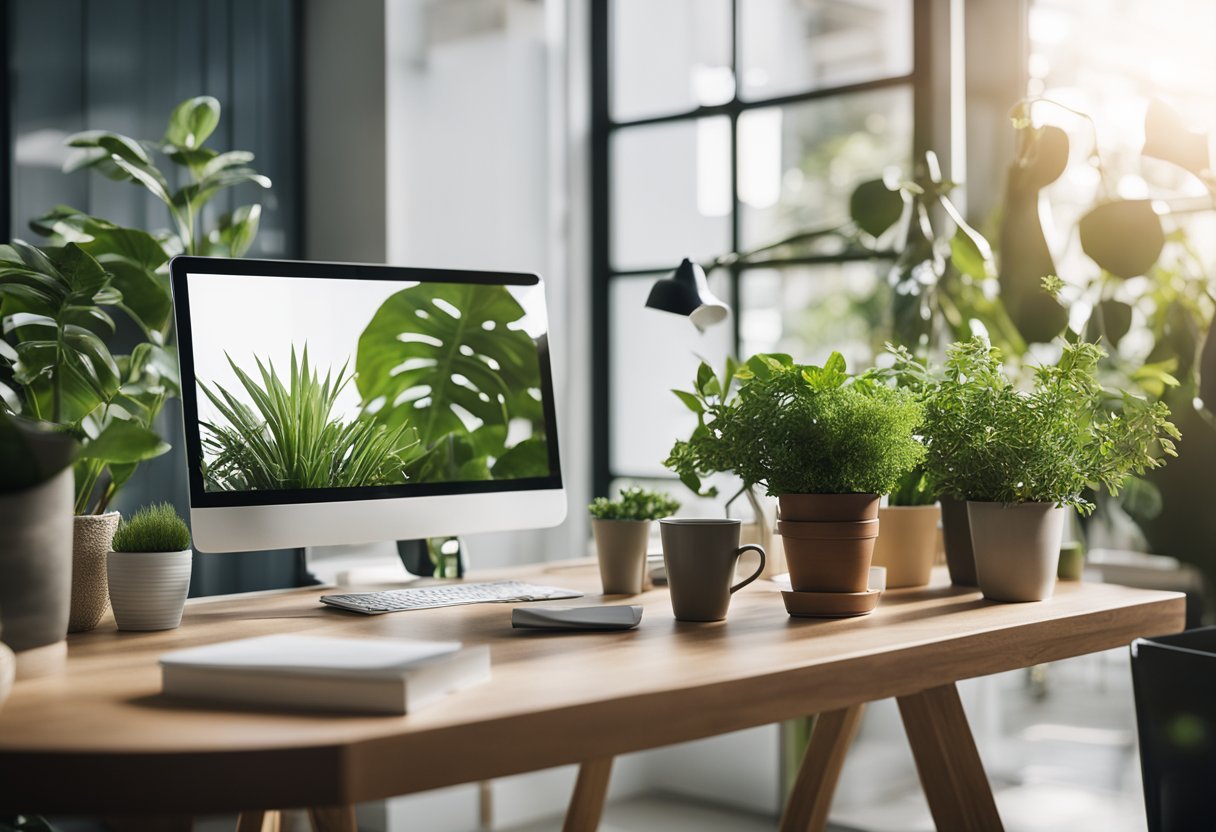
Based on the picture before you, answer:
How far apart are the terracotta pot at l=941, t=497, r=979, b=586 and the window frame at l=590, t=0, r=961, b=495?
1104 millimetres

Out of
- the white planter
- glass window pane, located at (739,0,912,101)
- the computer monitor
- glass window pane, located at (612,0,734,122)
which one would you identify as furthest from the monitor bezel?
glass window pane, located at (612,0,734,122)

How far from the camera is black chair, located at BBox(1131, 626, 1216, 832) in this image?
1441 mm

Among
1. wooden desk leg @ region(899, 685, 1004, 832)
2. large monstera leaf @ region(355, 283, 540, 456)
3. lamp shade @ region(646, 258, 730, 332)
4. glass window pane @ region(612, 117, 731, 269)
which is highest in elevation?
glass window pane @ region(612, 117, 731, 269)

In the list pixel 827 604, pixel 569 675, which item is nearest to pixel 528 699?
pixel 569 675

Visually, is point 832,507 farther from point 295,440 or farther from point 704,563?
point 295,440

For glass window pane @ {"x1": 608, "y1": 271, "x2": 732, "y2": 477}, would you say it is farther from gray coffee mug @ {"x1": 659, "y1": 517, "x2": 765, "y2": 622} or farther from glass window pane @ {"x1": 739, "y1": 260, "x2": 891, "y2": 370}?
gray coffee mug @ {"x1": 659, "y1": 517, "x2": 765, "y2": 622}

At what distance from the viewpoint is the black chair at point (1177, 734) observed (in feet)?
4.73

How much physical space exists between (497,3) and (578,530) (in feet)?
4.72

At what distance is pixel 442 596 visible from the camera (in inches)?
65.6

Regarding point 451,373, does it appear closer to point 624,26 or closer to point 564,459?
point 564,459

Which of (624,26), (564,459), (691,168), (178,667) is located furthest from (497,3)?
(178,667)

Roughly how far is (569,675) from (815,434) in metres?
0.51

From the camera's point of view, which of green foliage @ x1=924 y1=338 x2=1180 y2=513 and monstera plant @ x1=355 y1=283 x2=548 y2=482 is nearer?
green foliage @ x1=924 y1=338 x2=1180 y2=513

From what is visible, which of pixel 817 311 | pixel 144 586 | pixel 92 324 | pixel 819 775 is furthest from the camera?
pixel 817 311
